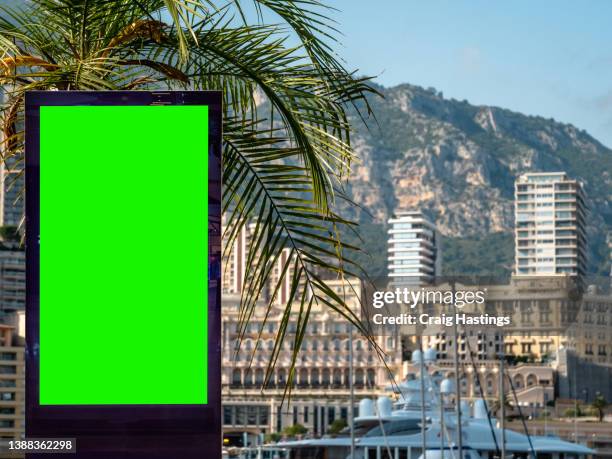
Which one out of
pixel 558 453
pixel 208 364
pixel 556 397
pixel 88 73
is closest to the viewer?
pixel 208 364

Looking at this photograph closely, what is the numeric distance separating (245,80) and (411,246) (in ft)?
435

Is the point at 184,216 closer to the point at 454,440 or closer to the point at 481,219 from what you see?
the point at 454,440

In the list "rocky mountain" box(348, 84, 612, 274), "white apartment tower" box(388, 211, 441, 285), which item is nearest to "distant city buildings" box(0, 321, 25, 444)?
"white apartment tower" box(388, 211, 441, 285)

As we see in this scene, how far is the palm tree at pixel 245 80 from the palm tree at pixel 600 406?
213ft

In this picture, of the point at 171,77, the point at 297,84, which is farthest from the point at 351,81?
the point at 171,77

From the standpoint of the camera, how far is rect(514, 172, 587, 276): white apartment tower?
137 meters

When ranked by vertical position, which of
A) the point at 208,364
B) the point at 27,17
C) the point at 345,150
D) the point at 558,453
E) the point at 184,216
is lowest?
the point at 558,453

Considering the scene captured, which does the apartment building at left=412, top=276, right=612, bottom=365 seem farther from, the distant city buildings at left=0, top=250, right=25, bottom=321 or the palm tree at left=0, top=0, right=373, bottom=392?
the palm tree at left=0, top=0, right=373, bottom=392

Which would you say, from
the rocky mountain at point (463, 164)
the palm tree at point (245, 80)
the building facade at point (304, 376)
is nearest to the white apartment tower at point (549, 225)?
the rocky mountain at point (463, 164)

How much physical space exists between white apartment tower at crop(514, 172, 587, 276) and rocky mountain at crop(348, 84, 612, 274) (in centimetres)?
477

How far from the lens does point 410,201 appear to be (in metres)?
160

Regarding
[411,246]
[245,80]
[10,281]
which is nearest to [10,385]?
[10,281]

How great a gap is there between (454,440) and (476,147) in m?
122

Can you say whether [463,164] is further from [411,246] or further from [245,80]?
[245,80]
